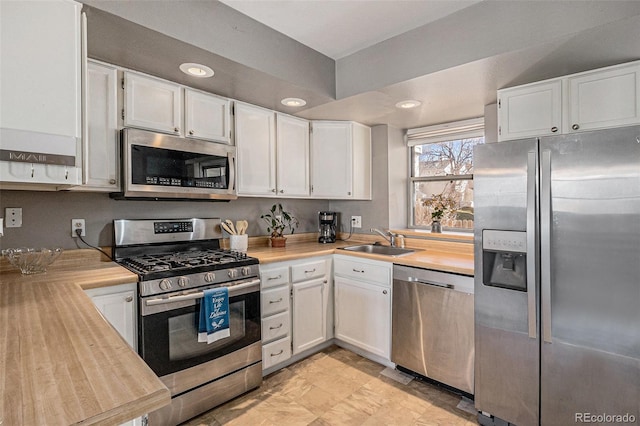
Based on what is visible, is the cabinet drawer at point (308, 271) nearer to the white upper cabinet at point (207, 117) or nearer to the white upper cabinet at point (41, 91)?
the white upper cabinet at point (207, 117)

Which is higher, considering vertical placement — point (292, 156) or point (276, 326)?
point (292, 156)

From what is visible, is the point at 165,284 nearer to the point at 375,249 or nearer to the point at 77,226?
the point at 77,226

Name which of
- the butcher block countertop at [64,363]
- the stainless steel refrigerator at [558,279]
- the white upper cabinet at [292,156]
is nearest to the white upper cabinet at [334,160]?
the white upper cabinet at [292,156]

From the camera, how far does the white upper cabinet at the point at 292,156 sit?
9.52 ft

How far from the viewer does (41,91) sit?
1.38 m

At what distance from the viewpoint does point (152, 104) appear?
2131 mm

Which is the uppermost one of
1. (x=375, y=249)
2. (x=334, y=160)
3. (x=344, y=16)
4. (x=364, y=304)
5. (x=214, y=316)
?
(x=344, y=16)

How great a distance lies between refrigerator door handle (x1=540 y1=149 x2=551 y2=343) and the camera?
5.47 feet

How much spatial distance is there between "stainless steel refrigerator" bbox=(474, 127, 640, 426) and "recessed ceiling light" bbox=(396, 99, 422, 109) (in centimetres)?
86

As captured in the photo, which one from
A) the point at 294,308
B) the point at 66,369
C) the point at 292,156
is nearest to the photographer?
the point at 66,369

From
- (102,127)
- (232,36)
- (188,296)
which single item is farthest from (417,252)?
(102,127)

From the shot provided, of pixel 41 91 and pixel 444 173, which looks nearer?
→ pixel 41 91

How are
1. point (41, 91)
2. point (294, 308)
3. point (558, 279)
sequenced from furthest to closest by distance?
point (294, 308)
point (558, 279)
point (41, 91)

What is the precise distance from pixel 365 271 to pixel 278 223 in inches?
41.0
